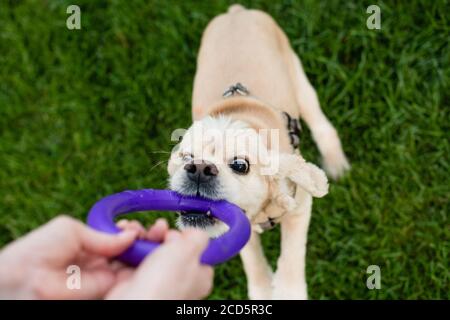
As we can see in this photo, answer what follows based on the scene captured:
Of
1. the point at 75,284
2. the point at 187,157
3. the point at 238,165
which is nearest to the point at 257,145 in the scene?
the point at 238,165

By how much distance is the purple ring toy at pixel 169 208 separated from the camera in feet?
5.62

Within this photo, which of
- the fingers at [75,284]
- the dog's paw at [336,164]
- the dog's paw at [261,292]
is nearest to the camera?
the fingers at [75,284]

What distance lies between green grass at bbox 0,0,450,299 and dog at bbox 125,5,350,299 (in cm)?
31

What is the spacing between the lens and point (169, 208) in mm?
2406

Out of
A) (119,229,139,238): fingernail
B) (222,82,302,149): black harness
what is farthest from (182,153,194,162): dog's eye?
(119,229,139,238): fingernail

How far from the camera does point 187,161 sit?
2.54 metres

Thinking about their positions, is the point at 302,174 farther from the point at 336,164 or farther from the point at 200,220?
the point at 336,164

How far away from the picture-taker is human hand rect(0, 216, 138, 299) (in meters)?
1.57

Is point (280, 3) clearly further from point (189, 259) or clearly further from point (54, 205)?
point (189, 259)

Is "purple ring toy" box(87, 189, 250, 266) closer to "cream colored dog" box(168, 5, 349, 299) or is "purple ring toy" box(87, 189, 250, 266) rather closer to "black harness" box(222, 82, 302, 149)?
"cream colored dog" box(168, 5, 349, 299)

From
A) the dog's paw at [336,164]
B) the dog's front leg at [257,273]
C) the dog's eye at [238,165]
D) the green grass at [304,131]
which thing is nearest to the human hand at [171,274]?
the dog's eye at [238,165]

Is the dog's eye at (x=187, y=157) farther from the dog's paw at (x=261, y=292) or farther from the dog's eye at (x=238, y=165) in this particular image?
the dog's paw at (x=261, y=292)
